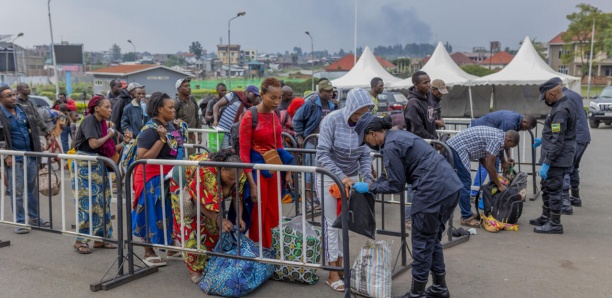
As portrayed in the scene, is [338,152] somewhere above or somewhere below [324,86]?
below

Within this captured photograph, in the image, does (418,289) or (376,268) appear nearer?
(418,289)

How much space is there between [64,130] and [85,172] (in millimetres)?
8486

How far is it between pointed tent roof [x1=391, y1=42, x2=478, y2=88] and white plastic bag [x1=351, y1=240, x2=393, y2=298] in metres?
24.0

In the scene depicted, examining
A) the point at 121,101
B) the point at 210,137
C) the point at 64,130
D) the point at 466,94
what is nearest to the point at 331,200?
the point at 210,137

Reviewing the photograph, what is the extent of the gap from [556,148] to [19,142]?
6738 mm

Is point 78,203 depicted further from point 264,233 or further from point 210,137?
point 210,137

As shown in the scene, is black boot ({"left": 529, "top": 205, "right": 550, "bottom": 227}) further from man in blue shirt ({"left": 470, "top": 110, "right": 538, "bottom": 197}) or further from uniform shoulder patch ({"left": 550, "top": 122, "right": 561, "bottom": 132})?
uniform shoulder patch ({"left": 550, "top": 122, "right": 561, "bottom": 132})

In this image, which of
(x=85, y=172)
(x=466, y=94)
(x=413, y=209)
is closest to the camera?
(x=413, y=209)

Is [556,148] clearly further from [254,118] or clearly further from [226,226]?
[226,226]

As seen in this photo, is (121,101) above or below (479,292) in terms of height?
above

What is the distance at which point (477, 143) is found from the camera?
704cm

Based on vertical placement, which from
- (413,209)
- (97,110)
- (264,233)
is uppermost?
(97,110)

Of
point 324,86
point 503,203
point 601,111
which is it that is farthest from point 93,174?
point 601,111

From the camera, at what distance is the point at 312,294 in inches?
207
